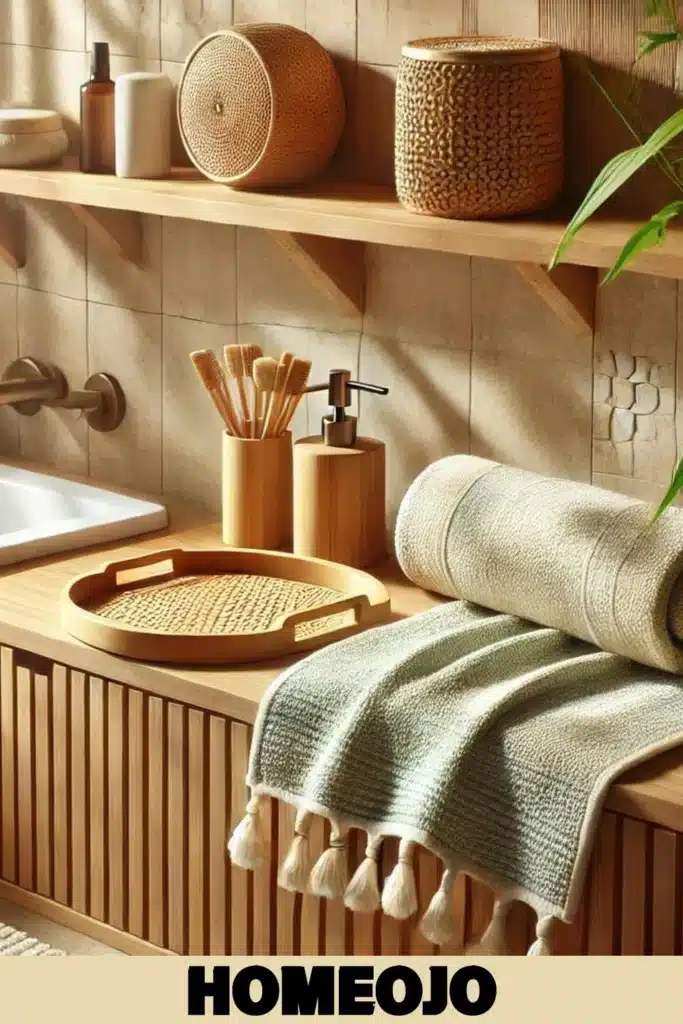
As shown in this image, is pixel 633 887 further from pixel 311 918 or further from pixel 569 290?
pixel 569 290

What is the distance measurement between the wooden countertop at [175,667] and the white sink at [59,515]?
21 mm

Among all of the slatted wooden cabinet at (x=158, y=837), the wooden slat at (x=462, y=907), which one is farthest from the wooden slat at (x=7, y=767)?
the wooden slat at (x=462, y=907)

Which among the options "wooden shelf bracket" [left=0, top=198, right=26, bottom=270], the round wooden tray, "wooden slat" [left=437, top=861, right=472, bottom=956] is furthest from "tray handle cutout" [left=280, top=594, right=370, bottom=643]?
"wooden shelf bracket" [left=0, top=198, right=26, bottom=270]

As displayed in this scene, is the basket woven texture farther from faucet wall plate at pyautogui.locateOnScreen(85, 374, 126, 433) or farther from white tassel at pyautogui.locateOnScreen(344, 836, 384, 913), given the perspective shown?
faucet wall plate at pyautogui.locateOnScreen(85, 374, 126, 433)

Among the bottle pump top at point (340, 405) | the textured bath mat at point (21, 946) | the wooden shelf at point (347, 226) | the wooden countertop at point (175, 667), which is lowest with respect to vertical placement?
the textured bath mat at point (21, 946)

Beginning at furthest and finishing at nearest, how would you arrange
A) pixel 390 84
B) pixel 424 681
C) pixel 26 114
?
pixel 26 114
pixel 390 84
pixel 424 681

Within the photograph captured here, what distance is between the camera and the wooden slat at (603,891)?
178cm

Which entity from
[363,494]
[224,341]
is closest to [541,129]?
[363,494]

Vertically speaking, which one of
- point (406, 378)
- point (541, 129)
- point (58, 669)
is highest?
point (541, 129)

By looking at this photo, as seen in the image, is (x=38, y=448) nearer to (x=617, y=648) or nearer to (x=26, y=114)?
(x=26, y=114)

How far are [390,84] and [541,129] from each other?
12.7 inches

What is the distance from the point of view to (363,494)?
94.8 inches

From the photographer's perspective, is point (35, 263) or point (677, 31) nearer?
point (677, 31)

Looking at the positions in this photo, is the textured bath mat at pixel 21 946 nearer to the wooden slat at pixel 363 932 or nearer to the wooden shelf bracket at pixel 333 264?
the wooden slat at pixel 363 932
